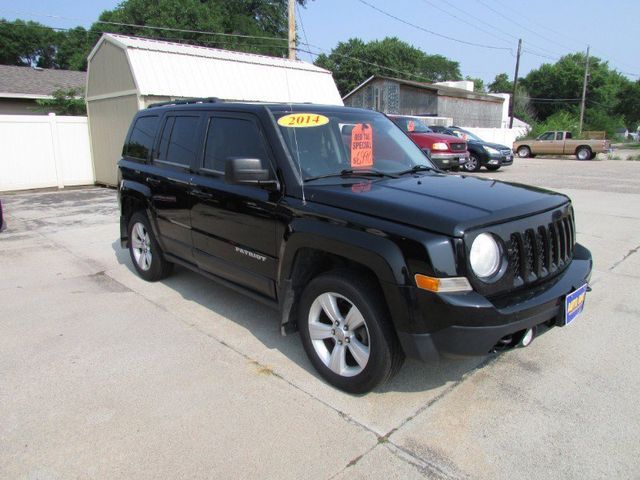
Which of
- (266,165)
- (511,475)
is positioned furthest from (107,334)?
(511,475)

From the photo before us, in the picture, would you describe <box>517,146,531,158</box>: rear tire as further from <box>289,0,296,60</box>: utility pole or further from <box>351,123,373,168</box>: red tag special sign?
<box>351,123,373,168</box>: red tag special sign

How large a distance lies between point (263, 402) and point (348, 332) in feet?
2.34

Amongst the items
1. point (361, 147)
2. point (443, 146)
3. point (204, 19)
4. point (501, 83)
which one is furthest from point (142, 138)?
point (501, 83)

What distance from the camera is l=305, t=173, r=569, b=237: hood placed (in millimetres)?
2746

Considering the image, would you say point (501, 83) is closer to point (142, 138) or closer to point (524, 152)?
point (524, 152)

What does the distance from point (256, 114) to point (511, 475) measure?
2912 mm

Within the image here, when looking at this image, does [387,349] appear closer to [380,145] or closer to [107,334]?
[380,145]

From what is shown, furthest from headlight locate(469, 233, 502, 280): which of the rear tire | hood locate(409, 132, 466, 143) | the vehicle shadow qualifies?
the rear tire

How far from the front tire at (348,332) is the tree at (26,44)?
5780 cm

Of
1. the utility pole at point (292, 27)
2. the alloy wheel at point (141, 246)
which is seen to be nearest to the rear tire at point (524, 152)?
the utility pole at point (292, 27)

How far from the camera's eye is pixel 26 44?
5078 cm

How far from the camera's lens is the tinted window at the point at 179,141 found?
14.5ft

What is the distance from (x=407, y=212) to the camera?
2.81 metres

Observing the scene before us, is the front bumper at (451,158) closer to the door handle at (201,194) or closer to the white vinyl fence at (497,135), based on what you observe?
the door handle at (201,194)
